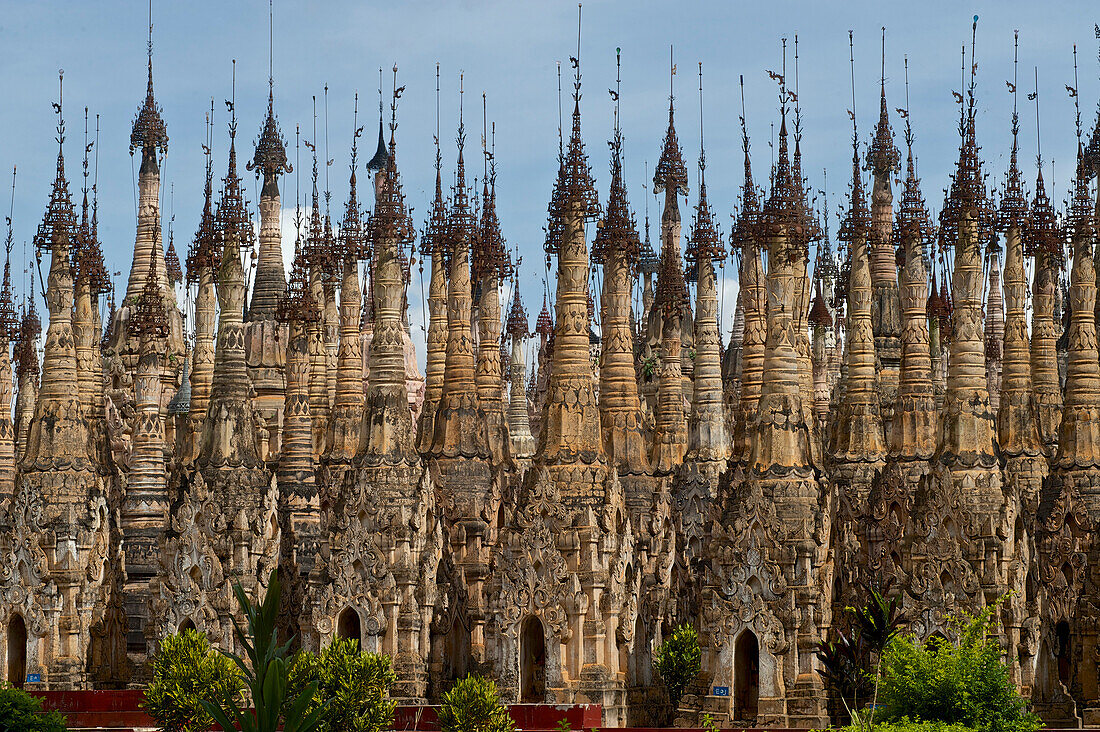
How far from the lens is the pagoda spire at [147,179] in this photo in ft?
204

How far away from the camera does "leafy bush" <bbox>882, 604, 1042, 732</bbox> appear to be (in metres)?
32.5

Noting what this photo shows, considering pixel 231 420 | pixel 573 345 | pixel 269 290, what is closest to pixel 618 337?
pixel 573 345

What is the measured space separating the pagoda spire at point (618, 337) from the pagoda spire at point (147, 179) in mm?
23828

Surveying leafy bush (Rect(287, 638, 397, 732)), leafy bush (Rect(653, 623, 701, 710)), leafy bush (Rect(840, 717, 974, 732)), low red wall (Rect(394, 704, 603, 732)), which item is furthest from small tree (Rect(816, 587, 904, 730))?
leafy bush (Rect(287, 638, 397, 732))

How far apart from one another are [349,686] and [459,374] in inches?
519

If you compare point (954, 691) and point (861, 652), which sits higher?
point (861, 652)

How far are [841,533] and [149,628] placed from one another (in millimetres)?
16773

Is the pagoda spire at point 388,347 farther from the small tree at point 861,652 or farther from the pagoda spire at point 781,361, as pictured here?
the small tree at point 861,652

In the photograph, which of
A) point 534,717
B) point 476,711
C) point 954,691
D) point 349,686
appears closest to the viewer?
point 954,691

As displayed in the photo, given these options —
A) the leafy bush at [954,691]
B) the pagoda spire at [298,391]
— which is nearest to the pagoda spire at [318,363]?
the pagoda spire at [298,391]

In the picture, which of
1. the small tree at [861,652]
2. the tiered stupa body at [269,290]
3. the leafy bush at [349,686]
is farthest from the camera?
the tiered stupa body at [269,290]

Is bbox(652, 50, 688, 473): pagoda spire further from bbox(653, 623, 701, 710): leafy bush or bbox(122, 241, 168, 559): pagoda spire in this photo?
bbox(122, 241, 168, 559): pagoda spire

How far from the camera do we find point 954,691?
32531mm

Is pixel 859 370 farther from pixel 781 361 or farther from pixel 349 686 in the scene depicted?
pixel 349 686
